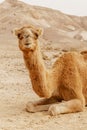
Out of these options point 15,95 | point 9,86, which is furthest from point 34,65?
point 9,86

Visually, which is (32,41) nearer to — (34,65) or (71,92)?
(34,65)

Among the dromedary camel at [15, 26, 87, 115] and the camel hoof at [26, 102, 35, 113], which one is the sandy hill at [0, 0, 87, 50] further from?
the camel hoof at [26, 102, 35, 113]

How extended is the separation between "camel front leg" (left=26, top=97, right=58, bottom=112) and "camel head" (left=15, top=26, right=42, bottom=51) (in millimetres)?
1283

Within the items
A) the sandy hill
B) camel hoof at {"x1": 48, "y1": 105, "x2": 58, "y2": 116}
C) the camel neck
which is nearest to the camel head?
the camel neck

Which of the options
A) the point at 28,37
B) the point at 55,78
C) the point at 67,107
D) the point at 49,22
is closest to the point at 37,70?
the point at 28,37

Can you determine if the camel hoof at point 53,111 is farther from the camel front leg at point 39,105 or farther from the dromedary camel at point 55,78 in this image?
the camel front leg at point 39,105

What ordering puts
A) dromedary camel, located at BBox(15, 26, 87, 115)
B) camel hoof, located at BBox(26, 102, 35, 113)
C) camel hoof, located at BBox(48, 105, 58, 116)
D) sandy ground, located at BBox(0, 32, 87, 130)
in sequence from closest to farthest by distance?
sandy ground, located at BBox(0, 32, 87, 130), dromedary camel, located at BBox(15, 26, 87, 115), camel hoof, located at BBox(48, 105, 58, 116), camel hoof, located at BBox(26, 102, 35, 113)

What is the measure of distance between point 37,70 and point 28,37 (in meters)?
0.62

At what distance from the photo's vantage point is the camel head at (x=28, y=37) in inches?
337

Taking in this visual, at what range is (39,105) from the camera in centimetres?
962

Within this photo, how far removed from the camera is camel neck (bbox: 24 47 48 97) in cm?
878

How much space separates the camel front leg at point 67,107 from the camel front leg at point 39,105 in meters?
0.42

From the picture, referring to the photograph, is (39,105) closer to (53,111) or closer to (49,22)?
(53,111)

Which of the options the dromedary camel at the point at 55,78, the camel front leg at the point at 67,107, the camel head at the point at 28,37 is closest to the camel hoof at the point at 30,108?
the dromedary camel at the point at 55,78
